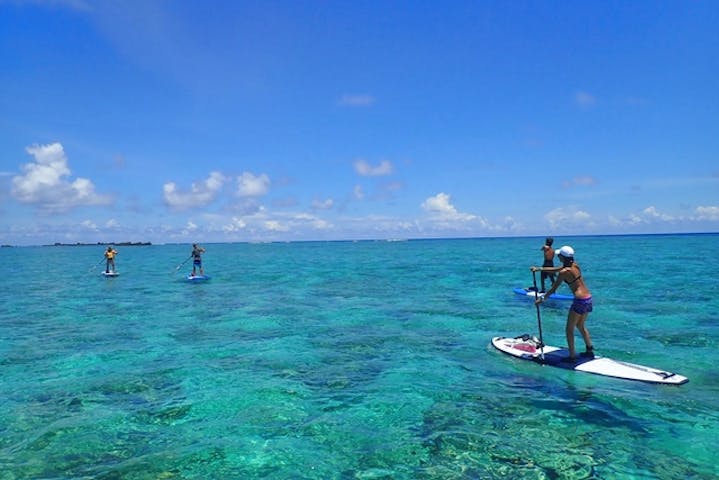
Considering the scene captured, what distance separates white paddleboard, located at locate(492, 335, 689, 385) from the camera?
440 inches

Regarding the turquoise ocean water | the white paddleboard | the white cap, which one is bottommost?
the turquoise ocean water

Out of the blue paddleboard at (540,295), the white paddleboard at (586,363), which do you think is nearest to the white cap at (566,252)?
the white paddleboard at (586,363)

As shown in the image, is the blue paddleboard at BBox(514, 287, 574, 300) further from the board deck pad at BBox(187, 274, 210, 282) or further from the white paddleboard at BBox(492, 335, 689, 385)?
the board deck pad at BBox(187, 274, 210, 282)

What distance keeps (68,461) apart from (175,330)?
11759 millimetres

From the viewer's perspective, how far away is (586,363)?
12.2 meters

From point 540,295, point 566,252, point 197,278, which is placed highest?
point 566,252

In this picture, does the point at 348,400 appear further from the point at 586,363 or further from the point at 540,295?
the point at 540,295

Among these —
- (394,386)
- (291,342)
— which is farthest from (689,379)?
(291,342)

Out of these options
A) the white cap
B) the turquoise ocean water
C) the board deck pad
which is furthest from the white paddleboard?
the board deck pad

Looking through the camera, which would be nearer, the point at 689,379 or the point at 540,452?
the point at 540,452

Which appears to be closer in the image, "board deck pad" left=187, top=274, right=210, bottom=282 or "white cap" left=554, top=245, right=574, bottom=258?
"white cap" left=554, top=245, right=574, bottom=258

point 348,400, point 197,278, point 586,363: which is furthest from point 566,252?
point 197,278

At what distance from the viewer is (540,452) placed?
7914mm

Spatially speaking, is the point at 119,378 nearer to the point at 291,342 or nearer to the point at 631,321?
the point at 291,342
